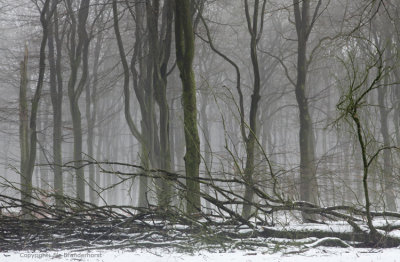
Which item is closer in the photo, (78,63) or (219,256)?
(219,256)

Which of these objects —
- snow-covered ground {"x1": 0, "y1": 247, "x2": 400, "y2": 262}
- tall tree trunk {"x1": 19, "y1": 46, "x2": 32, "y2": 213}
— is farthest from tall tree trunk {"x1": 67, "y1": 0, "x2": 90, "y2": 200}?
snow-covered ground {"x1": 0, "y1": 247, "x2": 400, "y2": 262}

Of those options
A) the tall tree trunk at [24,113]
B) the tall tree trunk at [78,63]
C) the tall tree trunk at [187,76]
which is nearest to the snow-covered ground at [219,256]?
the tall tree trunk at [187,76]

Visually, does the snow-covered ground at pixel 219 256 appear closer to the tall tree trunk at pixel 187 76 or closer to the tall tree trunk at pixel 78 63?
the tall tree trunk at pixel 187 76

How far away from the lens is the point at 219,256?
4.48m

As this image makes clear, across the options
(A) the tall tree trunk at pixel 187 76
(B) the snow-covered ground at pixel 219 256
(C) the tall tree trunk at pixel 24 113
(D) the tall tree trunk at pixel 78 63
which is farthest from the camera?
(D) the tall tree trunk at pixel 78 63

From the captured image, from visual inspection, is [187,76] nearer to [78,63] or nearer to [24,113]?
[24,113]

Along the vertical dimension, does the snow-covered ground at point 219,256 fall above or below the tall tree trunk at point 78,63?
below

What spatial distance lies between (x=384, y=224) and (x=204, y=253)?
2076 millimetres

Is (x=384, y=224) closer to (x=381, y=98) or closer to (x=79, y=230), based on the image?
(x=79, y=230)

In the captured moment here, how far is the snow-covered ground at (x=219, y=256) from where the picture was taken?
13.9 feet

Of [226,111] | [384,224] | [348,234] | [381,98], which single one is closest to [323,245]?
[348,234]

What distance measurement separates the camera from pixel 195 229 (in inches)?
204

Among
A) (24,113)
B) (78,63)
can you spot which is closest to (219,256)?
(24,113)

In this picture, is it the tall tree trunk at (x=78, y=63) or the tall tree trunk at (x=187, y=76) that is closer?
the tall tree trunk at (x=187, y=76)
